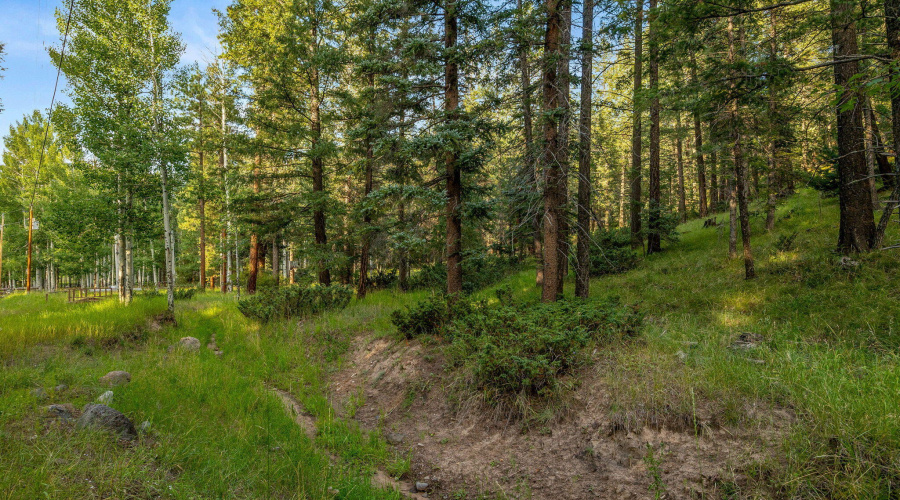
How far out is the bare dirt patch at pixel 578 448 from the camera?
3.37m

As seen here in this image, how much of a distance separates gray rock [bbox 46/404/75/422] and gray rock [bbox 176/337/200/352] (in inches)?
188

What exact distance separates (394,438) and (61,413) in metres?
4.06

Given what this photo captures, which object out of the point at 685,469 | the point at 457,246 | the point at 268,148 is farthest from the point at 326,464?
the point at 268,148

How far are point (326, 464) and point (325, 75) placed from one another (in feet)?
46.2

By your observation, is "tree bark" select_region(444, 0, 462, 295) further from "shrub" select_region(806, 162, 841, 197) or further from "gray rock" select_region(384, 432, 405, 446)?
"shrub" select_region(806, 162, 841, 197)

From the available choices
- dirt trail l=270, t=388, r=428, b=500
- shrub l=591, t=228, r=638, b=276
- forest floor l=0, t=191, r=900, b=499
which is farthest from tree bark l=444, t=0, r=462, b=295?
shrub l=591, t=228, r=638, b=276

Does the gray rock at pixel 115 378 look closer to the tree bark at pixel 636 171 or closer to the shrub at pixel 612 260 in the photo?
the shrub at pixel 612 260

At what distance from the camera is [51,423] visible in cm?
380

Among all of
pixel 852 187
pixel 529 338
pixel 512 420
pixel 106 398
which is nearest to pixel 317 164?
pixel 106 398

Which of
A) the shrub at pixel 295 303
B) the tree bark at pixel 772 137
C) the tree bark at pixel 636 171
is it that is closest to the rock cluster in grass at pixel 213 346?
the shrub at pixel 295 303

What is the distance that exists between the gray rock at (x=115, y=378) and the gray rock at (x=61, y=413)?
58.9 inches

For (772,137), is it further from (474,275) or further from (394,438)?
(394,438)

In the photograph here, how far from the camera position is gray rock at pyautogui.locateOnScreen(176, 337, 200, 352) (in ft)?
29.1

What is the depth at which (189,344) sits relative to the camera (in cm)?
921
